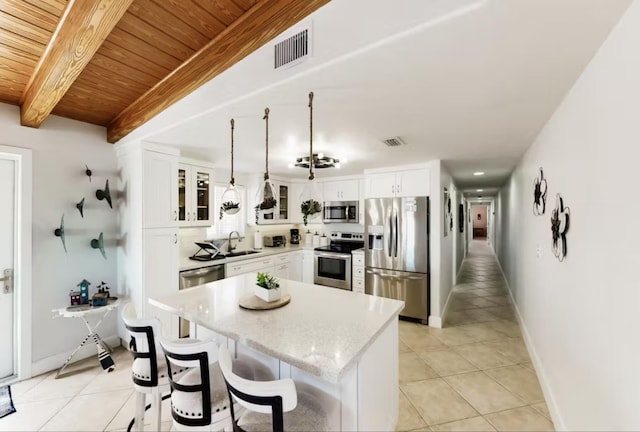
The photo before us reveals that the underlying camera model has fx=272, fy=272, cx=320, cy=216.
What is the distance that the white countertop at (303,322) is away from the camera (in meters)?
1.20

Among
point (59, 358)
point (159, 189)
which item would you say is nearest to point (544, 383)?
point (159, 189)

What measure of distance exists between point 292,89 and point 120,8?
84 centimetres

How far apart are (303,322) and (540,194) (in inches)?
102

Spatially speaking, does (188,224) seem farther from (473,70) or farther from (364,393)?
(473,70)

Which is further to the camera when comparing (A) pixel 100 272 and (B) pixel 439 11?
(A) pixel 100 272

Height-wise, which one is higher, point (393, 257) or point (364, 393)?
point (393, 257)

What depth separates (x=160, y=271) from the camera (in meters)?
3.00

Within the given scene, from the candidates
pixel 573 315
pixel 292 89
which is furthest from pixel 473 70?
pixel 573 315

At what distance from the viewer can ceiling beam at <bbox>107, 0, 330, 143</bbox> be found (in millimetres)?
1386

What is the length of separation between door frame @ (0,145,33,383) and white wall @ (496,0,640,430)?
14.1 ft

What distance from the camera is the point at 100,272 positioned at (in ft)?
10.2

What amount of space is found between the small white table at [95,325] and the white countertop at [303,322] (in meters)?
1.30

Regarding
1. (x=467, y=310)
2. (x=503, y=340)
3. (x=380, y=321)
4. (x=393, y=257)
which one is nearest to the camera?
(x=380, y=321)

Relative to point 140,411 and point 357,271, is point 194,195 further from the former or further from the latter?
point 357,271
